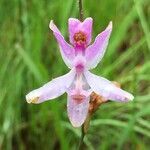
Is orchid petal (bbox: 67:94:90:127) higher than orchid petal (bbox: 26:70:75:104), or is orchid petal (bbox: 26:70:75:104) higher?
orchid petal (bbox: 26:70:75:104)

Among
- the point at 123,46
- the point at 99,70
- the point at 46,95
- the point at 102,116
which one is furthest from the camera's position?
the point at 123,46

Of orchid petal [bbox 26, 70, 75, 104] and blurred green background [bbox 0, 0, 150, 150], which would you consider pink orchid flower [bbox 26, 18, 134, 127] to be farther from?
blurred green background [bbox 0, 0, 150, 150]

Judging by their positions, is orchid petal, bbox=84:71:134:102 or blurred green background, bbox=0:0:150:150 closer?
orchid petal, bbox=84:71:134:102

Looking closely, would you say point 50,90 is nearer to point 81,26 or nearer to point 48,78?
point 81,26

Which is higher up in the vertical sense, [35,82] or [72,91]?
[35,82]


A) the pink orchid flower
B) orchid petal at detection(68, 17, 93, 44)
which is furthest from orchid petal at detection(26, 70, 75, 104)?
orchid petal at detection(68, 17, 93, 44)

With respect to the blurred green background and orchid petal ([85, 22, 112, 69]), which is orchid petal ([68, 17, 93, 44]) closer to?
orchid petal ([85, 22, 112, 69])

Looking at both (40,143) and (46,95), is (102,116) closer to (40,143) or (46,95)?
(40,143)

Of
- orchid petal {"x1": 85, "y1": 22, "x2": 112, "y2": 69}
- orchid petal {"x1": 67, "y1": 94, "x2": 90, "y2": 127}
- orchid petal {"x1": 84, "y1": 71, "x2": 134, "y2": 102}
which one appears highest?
orchid petal {"x1": 85, "y1": 22, "x2": 112, "y2": 69}

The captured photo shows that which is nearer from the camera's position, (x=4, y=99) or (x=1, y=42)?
(x=4, y=99)

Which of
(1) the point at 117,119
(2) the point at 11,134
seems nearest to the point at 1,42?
(2) the point at 11,134
